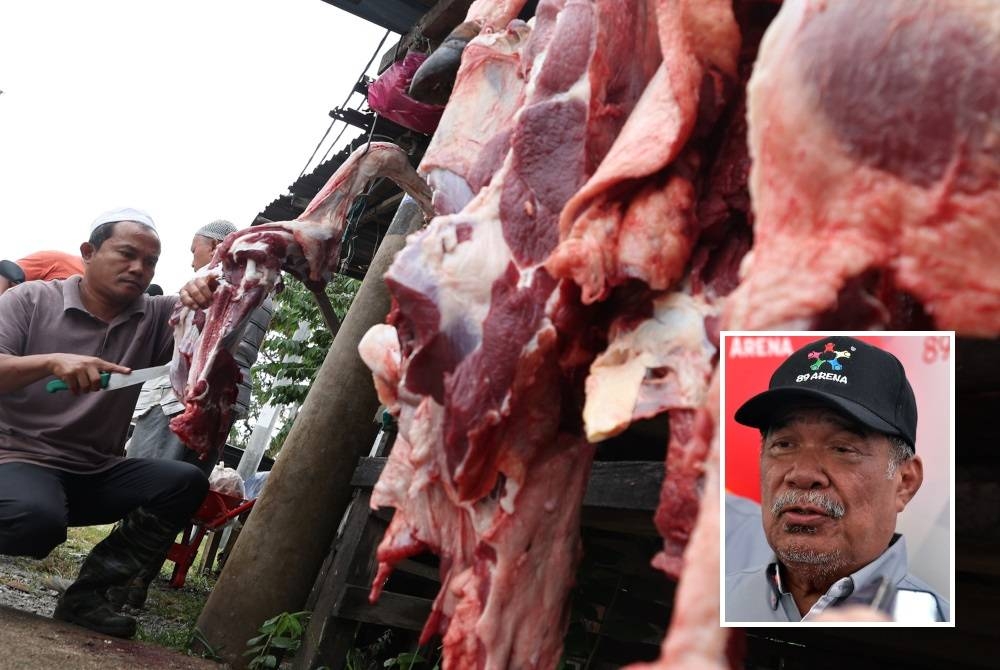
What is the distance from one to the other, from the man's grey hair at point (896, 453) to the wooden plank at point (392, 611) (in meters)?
2.82

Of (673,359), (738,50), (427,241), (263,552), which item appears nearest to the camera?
(673,359)

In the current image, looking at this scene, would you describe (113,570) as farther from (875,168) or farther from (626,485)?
(875,168)

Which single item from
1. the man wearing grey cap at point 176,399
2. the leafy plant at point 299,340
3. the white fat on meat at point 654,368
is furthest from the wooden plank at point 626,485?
the leafy plant at point 299,340

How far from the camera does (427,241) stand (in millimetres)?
1756

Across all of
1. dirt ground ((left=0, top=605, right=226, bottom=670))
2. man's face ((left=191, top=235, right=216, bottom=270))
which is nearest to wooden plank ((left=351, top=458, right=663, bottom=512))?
dirt ground ((left=0, top=605, right=226, bottom=670))

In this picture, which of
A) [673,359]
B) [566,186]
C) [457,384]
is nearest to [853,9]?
[673,359]

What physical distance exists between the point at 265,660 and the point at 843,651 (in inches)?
99.5

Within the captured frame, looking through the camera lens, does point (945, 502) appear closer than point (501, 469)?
Yes

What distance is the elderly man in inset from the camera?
1027mm

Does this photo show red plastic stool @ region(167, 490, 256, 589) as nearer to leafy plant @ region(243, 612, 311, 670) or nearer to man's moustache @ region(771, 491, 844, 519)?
leafy plant @ region(243, 612, 311, 670)

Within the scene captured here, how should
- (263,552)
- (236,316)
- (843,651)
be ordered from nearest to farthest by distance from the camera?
(843,651), (236,316), (263,552)

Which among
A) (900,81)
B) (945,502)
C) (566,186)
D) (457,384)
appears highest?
(566,186)

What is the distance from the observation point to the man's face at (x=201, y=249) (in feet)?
16.5

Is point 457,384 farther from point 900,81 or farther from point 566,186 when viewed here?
point 900,81
